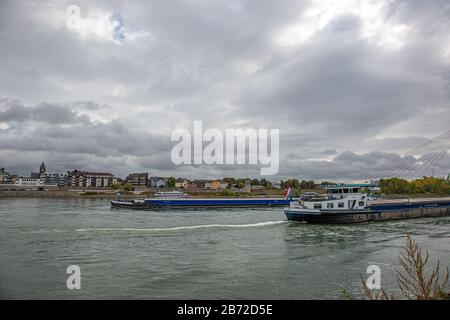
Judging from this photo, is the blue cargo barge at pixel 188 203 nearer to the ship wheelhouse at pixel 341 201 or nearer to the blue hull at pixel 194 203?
the blue hull at pixel 194 203

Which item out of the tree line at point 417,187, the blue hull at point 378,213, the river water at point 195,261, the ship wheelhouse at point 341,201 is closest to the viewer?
the river water at point 195,261

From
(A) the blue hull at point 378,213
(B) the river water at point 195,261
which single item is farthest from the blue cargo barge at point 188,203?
(B) the river water at point 195,261

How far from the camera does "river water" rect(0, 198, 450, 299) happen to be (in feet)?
46.5

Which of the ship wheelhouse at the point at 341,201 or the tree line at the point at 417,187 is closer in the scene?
the ship wheelhouse at the point at 341,201

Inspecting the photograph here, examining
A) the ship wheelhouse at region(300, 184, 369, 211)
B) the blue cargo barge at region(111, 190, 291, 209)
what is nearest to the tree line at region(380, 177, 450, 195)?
the blue cargo barge at region(111, 190, 291, 209)

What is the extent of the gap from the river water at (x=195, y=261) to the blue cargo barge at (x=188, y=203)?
3743 centimetres

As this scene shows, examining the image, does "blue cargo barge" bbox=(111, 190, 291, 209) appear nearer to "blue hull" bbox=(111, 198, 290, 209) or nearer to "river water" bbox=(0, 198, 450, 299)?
"blue hull" bbox=(111, 198, 290, 209)

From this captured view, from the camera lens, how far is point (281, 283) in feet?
49.7

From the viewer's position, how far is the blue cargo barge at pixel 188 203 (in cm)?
7078

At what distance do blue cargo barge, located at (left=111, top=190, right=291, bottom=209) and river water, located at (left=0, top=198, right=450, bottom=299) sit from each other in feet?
123

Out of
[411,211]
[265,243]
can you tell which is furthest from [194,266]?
[411,211]
